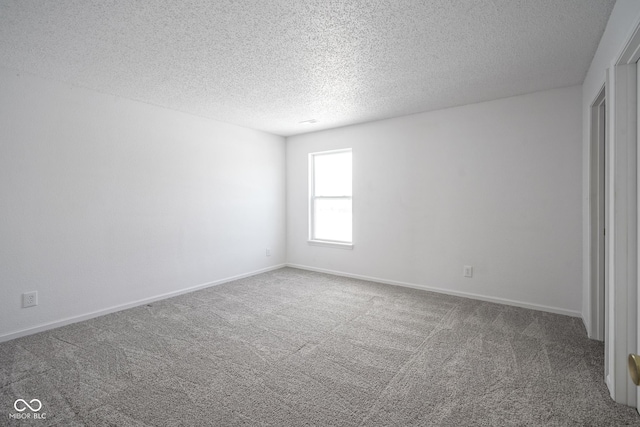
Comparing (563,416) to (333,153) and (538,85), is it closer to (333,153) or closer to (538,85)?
Answer: (538,85)

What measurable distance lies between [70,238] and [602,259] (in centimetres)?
502

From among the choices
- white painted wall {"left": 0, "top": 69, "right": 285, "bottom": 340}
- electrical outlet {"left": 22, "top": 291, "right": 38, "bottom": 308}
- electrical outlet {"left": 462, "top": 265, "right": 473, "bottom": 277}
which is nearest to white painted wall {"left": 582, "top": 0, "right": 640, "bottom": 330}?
electrical outlet {"left": 462, "top": 265, "right": 473, "bottom": 277}

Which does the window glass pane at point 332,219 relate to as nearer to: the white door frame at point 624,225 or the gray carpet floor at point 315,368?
the gray carpet floor at point 315,368

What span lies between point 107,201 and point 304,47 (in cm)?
271

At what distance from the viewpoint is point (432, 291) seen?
4.06 meters

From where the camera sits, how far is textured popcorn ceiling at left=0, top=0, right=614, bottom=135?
1.92 m

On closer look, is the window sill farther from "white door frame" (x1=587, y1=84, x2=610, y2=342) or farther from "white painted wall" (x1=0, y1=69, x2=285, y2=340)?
"white door frame" (x1=587, y1=84, x2=610, y2=342)

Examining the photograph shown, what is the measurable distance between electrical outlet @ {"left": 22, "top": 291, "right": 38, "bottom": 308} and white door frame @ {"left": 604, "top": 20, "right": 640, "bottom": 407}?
4596 mm

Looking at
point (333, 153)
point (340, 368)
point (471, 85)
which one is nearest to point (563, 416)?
point (340, 368)

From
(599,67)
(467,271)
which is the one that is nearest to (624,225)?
(599,67)

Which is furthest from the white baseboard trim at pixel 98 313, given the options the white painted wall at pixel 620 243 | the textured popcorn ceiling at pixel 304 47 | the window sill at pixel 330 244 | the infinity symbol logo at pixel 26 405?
the white painted wall at pixel 620 243

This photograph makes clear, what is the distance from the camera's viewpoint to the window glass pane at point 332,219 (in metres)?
5.03

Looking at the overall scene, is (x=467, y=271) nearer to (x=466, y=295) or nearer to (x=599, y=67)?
(x=466, y=295)

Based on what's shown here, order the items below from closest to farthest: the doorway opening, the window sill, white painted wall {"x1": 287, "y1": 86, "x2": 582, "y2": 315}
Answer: the doorway opening → white painted wall {"x1": 287, "y1": 86, "x2": 582, "y2": 315} → the window sill
